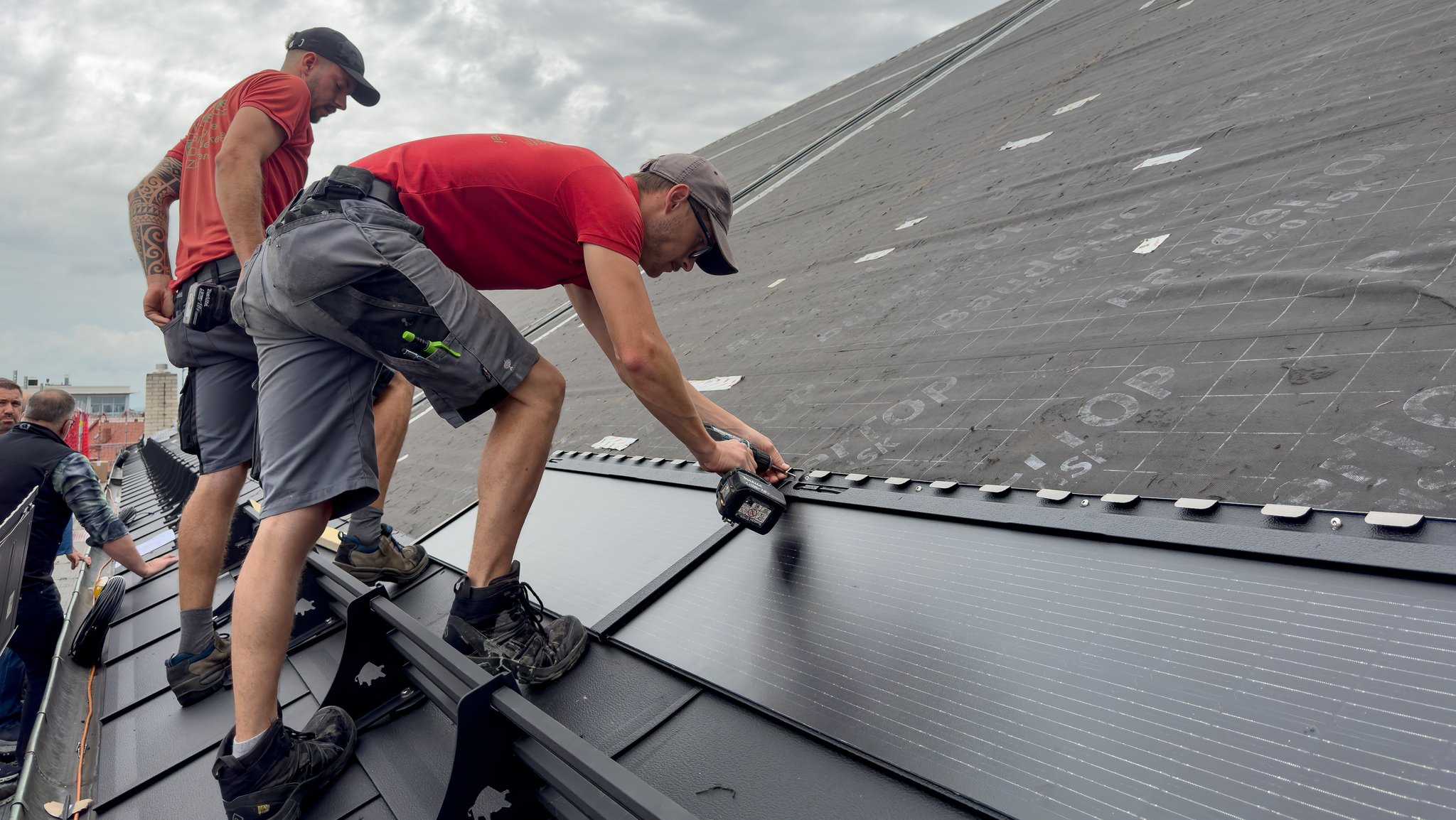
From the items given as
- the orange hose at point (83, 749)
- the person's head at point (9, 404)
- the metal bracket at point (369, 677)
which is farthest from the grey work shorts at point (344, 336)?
the person's head at point (9, 404)

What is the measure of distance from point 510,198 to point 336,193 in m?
0.38

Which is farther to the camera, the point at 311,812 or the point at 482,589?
the point at 482,589

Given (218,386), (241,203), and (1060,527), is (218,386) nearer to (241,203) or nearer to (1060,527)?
(241,203)

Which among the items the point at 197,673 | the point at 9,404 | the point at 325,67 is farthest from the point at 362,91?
the point at 9,404

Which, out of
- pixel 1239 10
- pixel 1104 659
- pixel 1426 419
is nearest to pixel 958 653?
pixel 1104 659

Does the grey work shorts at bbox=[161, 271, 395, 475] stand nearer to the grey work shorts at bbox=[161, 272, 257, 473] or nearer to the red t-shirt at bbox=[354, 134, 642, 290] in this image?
the grey work shorts at bbox=[161, 272, 257, 473]

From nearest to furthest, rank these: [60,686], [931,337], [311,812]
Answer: [311,812]
[60,686]
[931,337]

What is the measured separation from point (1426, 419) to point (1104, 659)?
3.86 ft

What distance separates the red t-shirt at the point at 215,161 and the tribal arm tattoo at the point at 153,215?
29cm

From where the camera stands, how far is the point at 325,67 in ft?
8.06

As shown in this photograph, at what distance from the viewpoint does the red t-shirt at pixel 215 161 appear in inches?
91.2

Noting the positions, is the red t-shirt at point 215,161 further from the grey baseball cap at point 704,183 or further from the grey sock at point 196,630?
the grey baseball cap at point 704,183

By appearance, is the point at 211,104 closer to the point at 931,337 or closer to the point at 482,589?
the point at 482,589

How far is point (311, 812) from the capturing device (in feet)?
4.95
